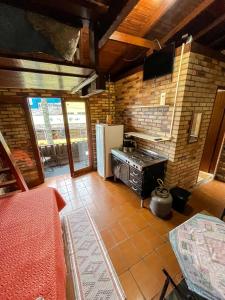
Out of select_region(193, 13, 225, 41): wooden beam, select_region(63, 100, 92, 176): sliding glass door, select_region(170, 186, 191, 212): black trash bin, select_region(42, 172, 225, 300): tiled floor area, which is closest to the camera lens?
select_region(42, 172, 225, 300): tiled floor area

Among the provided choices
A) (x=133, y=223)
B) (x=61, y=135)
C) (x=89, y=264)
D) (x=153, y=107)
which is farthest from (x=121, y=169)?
(x=61, y=135)

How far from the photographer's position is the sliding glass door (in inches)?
144

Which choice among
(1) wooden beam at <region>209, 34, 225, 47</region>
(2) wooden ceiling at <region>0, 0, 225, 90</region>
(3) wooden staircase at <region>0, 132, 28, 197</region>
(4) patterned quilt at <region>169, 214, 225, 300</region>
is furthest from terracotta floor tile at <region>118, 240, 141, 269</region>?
(1) wooden beam at <region>209, 34, 225, 47</region>

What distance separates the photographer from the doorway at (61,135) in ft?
12.3

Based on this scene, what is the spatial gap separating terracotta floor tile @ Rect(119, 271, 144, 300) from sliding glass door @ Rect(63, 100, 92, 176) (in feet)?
9.23

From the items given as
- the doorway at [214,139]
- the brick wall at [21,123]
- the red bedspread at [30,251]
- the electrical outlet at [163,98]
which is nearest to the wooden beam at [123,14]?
the red bedspread at [30,251]

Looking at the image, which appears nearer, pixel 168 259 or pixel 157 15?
pixel 168 259

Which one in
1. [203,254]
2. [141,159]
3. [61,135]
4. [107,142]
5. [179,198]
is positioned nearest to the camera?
[203,254]

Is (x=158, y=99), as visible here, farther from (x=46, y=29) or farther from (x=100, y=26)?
(x=46, y=29)

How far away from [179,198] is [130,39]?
288cm

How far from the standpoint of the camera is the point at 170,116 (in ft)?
8.36

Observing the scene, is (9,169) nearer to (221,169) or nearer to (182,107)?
(182,107)

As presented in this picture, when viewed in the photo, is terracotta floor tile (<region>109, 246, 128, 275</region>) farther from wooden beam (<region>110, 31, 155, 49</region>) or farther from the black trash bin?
wooden beam (<region>110, 31, 155, 49</region>)

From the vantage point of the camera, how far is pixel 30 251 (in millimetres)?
1171
